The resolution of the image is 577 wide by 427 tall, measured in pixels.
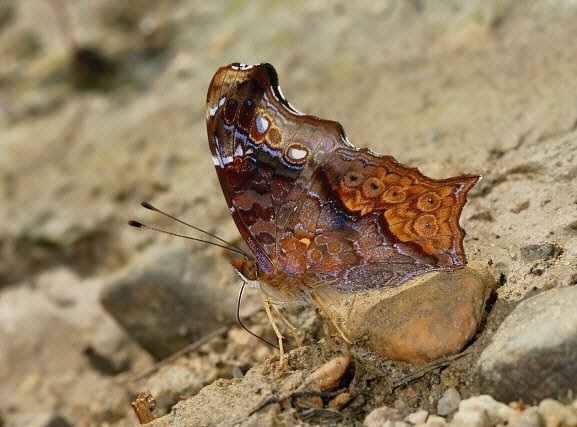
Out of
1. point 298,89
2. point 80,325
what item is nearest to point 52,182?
point 80,325

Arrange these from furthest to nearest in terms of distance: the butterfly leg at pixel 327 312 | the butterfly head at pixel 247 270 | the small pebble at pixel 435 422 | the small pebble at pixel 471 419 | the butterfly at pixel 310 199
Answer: the butterfly head at pixel 247 270 < the butterfly at pixel 310 199 < the butterfly leg at pixel 327 312 < the small pebble at pixel 435 422 < the small pebble at pixel 471 419

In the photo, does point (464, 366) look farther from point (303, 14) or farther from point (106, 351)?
point (303, 14)

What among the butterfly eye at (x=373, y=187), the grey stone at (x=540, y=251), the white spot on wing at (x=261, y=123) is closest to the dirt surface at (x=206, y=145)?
the grey stone at (x=540, y=251)

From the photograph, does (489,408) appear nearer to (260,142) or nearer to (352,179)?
(352,179)

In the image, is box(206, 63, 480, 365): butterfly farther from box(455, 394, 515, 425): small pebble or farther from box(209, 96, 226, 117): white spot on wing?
box(455, 394, 515, 425): small pebble

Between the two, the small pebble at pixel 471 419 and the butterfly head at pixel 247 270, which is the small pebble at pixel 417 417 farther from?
the butterfly head at pixel 247 270

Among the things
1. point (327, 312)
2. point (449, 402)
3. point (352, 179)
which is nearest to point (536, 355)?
point (449, 402)
